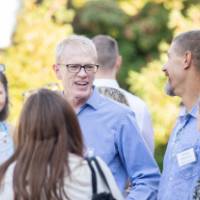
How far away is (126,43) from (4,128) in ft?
45.6

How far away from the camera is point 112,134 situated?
609 centimetres

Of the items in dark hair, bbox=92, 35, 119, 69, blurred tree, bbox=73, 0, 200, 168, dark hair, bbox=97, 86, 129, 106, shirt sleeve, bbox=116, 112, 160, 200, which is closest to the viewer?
shirt sleeve, bbox=116, 112, 160, 200

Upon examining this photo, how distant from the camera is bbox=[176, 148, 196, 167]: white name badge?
5.62 meters

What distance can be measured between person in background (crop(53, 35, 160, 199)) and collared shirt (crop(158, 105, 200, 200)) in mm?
176

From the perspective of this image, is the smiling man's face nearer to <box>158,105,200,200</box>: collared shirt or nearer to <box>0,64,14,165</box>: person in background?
<box>0,64,14,165</box>: person in background

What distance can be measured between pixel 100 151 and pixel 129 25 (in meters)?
14.1

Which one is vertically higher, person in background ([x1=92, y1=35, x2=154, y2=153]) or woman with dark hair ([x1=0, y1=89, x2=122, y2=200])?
person in background ([x1=92, y1=35, x2=154, y2=153])

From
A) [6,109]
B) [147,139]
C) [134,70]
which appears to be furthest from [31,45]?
[6,109]

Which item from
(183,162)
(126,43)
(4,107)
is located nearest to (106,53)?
(4,107)

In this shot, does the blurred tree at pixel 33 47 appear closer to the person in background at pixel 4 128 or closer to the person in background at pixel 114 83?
the person in background at pixel 114 83

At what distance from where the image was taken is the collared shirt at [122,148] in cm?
602

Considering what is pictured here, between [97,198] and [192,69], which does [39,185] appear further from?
[192,69]

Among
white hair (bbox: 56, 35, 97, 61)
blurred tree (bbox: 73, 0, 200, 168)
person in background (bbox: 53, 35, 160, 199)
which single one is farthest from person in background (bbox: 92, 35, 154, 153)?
blurred tree (bbox: 73, 0, 200, 168)

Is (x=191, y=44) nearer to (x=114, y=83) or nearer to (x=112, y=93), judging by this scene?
(x=112, y=93)
